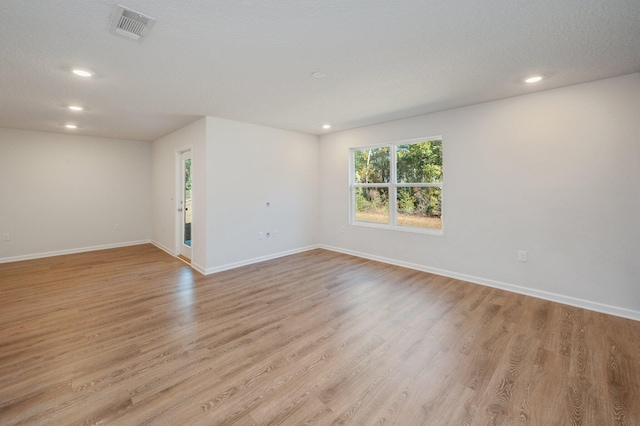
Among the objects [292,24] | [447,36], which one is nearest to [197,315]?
[292,24]

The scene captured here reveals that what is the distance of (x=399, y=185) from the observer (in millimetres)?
Result: 4633

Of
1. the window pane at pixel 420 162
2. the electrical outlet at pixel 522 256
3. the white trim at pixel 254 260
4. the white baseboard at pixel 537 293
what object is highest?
the window pane at pixel 420 162

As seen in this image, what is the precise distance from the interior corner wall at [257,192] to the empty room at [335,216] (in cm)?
4

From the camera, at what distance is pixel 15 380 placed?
1.86 metres

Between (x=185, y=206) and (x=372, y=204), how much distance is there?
3617 millimetres

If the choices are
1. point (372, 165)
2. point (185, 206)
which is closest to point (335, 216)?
point (372, 165)

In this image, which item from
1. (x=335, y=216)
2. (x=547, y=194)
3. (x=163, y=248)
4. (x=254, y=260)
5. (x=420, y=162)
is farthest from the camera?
(x=163, y=248)

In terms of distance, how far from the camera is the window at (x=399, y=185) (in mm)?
4211

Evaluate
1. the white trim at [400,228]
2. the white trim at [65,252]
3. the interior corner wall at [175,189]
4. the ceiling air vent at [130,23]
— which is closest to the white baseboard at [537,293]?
the white trim at [400,228]

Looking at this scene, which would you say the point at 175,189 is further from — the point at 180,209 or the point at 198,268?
the point at 198,268

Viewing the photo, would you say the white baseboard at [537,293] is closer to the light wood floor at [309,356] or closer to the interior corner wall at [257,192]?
the light wood floor at [309,356]

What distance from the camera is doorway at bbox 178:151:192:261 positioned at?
5113mm

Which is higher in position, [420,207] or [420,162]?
[420,162]

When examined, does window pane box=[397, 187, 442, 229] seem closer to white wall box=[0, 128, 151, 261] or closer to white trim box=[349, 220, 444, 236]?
white trim box=[349, 220, 444, 236]
